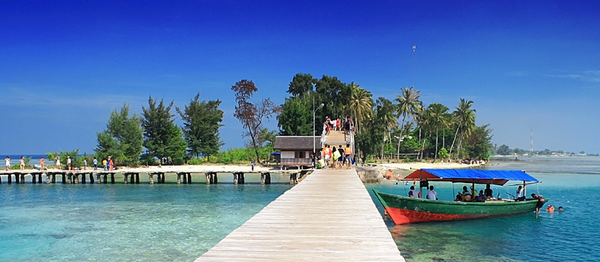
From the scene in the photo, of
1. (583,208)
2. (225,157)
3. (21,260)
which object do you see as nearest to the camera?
(21,260)

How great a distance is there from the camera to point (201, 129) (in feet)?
206

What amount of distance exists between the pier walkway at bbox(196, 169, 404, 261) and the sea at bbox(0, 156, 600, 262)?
441cm

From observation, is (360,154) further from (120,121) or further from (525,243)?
(525,243)

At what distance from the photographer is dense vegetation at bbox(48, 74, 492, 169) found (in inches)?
2205

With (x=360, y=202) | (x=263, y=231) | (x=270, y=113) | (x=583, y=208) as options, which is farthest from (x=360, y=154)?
(x=263, y=231)

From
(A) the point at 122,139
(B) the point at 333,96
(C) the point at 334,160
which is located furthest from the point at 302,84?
(C) the point at 334,160

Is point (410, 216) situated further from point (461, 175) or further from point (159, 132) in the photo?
point (159, 132)

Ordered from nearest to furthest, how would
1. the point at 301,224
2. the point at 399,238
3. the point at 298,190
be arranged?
the point at 301,224
the point at 298,190
the point at 399,238

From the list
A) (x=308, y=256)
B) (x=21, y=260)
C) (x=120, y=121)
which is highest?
(x=120, y=121)

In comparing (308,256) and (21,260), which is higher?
(308,256)

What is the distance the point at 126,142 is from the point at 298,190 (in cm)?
4375

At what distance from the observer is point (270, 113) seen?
69625 mm

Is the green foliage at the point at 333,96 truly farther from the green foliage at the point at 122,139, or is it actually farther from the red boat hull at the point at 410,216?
the red boat hull at the point at 410,216

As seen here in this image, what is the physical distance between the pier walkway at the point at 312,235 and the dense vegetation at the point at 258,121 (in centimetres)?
3838
